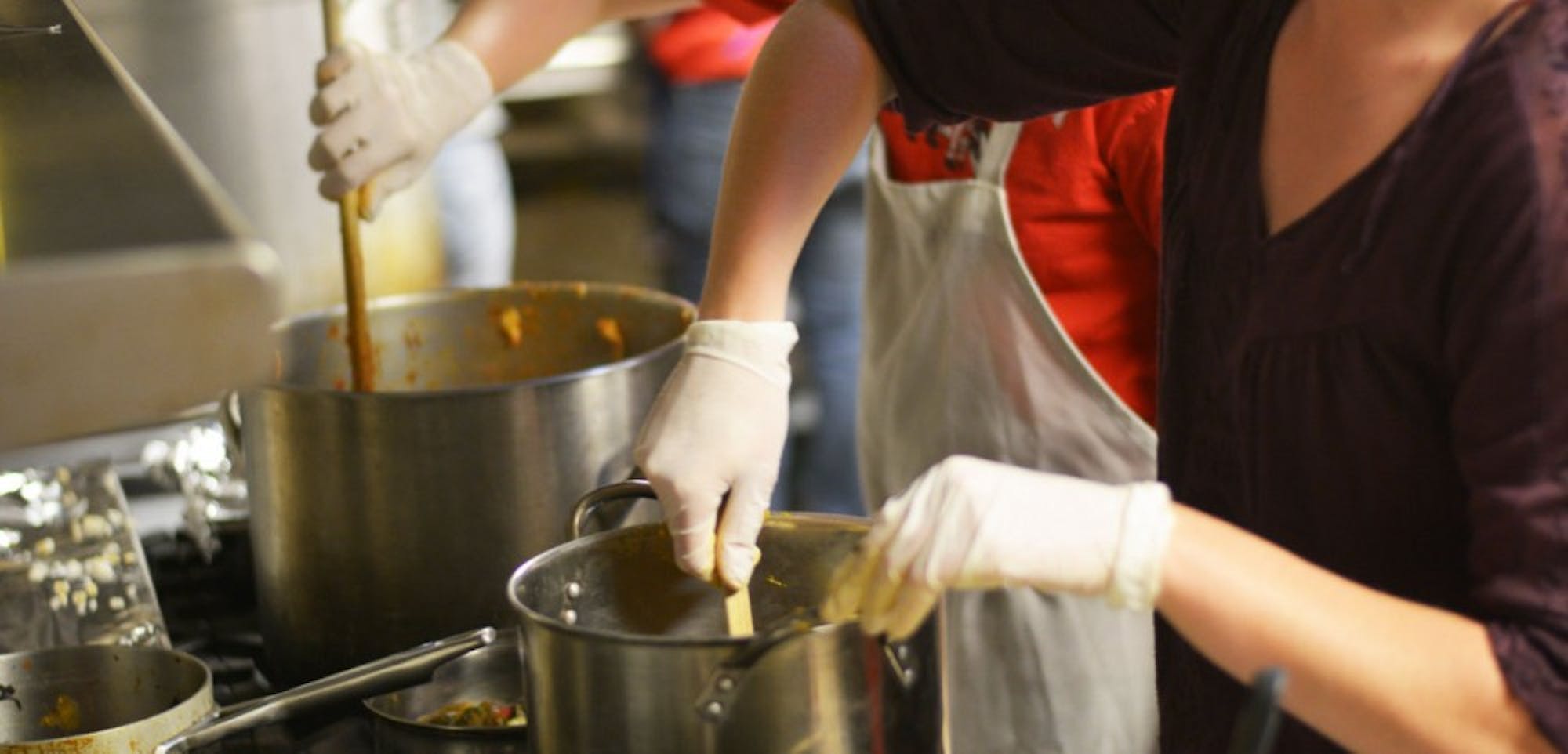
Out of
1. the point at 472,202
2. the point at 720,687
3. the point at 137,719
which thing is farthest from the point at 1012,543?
the point at 472,202

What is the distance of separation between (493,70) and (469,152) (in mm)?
1365

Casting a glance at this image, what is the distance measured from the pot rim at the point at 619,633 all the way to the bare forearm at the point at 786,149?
23cm

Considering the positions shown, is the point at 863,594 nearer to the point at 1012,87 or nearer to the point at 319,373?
the point at 1012,87

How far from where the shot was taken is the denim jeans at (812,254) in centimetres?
291

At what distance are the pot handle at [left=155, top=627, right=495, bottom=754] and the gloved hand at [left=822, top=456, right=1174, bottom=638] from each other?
336mm

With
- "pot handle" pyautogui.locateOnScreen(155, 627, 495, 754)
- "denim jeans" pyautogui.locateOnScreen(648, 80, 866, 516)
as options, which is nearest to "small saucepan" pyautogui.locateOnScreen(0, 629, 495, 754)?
"pot handle" pyautogui.locateOnScreen(155, 627, 495, 754)

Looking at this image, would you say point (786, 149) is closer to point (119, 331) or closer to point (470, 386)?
point (470, 386)

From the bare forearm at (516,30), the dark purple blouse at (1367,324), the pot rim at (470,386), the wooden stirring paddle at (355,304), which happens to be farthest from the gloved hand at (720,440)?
the bare forearm at (516,30)

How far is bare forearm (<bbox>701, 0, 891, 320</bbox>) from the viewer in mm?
1211

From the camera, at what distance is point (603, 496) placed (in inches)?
43.3

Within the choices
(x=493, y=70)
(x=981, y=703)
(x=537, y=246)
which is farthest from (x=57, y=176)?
(x=537, y=246)

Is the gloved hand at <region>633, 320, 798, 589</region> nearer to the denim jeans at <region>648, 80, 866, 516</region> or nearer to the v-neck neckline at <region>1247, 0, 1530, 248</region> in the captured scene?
the v-neck neckline at <region>1247, 0, 1530, 248</region>

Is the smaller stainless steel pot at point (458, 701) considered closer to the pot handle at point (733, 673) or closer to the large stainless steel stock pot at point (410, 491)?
the large stainless steel stock pot at point (410, 491)

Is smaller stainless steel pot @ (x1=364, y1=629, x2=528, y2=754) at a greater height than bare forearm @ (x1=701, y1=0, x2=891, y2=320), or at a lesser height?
lesser
